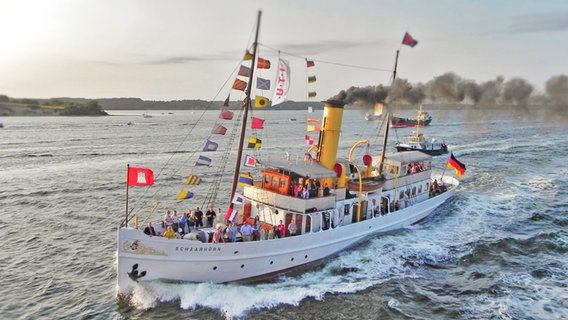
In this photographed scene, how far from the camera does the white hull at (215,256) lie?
1622 cm

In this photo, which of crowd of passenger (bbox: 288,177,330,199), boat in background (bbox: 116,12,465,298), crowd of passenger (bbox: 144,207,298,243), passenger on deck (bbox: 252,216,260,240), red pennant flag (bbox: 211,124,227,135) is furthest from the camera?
crowd of passenger (bbox: 288,177,330,199)

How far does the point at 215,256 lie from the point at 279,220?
174 inches

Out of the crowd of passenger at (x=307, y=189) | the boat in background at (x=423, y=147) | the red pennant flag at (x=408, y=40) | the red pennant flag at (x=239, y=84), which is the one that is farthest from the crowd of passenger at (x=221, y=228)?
the boat in background at (x=423, y=147)

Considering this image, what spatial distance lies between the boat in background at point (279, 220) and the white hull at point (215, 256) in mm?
39

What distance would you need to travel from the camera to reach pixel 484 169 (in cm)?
4781

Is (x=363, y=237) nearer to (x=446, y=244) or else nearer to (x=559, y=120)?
(x=446, y=244)

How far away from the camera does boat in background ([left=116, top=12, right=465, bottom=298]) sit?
16.5m

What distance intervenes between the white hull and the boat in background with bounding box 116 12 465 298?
0.13 feet

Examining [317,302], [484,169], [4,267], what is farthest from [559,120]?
[484,169]

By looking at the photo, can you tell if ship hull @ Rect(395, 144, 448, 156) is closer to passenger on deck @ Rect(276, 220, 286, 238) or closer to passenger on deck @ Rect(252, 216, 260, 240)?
passenger on deck @ Rect(252, 216, 260, 240)

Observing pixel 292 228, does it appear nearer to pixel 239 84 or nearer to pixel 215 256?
pixel 215 256

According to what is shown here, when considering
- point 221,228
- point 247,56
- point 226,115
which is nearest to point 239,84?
point 247,56

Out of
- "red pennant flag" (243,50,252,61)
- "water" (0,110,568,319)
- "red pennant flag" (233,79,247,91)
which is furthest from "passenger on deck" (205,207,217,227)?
"red pennant flag" (243,50,252,61)

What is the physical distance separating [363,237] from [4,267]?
747 inches
